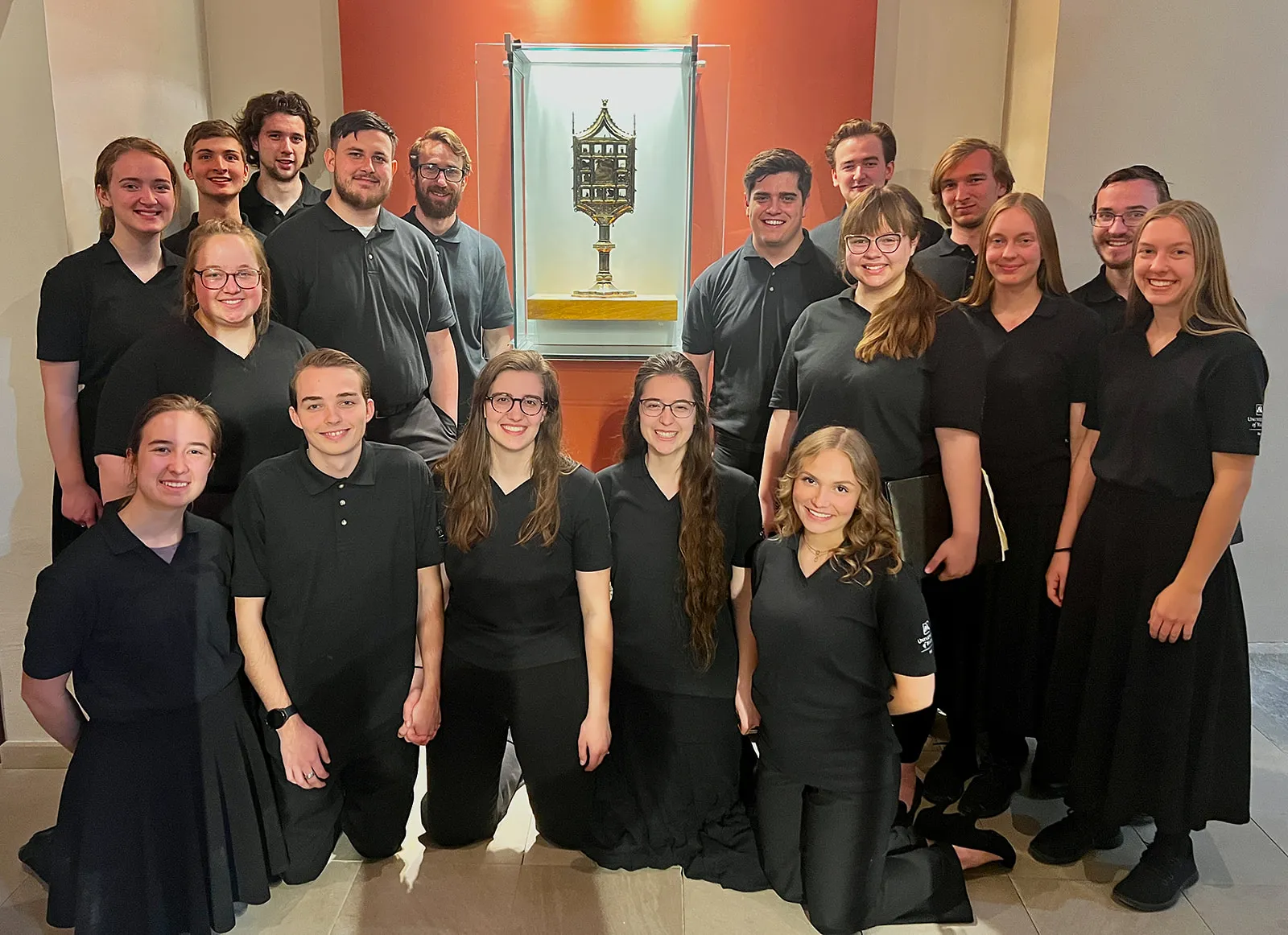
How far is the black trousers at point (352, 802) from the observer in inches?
93.5

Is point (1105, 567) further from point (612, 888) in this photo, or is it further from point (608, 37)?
point (608, 37)

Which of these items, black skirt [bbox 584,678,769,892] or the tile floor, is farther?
black skirt [bbox 584,678,769,892]

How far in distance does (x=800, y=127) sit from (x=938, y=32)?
0.63 m

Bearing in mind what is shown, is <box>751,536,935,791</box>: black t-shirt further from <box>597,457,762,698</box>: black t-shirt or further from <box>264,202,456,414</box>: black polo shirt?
<box>264,202,456,414</box>: black polo shirt

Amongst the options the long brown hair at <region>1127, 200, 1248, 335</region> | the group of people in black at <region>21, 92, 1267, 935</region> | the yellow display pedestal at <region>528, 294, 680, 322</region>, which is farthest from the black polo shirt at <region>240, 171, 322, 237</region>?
the long brown hair at <region>1127, 200, 1248, 335</region>

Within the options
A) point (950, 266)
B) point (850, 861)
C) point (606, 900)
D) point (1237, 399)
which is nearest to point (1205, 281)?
point (1237, 399)

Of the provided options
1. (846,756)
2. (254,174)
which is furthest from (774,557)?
(254,174)

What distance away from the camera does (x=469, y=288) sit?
3.50 m

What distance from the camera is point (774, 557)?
2.26m

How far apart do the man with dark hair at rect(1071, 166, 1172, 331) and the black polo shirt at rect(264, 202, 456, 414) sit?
1925 mm

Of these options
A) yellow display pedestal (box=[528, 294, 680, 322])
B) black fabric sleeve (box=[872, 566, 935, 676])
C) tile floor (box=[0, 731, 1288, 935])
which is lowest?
tile floor (box=[0, 731, 1288, 935])

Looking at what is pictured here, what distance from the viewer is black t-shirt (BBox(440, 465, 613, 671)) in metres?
2.37

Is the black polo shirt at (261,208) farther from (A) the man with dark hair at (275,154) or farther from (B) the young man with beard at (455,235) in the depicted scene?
(B) the young man with beard at (455,235)

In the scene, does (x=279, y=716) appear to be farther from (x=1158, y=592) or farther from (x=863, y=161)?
(x=863, y=161)
